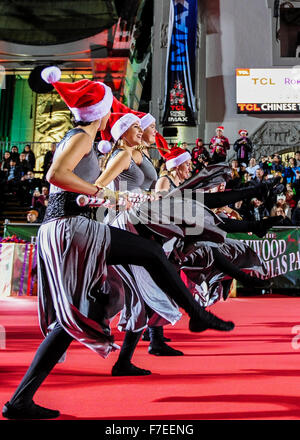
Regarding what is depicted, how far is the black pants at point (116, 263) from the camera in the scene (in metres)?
1.97

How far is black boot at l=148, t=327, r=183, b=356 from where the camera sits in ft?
12.0

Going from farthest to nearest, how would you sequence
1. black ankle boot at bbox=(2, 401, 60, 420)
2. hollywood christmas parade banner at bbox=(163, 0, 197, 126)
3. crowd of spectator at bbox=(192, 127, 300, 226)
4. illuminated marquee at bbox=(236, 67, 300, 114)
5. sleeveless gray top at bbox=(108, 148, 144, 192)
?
1. illuminated marquee at bbox=(236, 67, 300, 114)
2. hollywood christmas parade banner at bbox=(163, 0, 197, 126)
3. crowd of spectator at bbox=(192, 127, 300, 226)
4. sleeveless gray top at bbox=(108, 148, 144, 192)
5. black ankle boot at bbox=(2, 401, 60, 420)

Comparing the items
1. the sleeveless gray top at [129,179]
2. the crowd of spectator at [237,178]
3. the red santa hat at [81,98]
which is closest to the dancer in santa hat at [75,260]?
the red santa hat at [81,98]

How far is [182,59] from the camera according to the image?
→ 15.9m

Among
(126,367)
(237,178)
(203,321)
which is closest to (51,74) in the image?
(203,321)

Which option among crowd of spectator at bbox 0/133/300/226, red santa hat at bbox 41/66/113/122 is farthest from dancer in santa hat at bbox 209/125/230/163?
red santa hat at bbox 41/66/113/122

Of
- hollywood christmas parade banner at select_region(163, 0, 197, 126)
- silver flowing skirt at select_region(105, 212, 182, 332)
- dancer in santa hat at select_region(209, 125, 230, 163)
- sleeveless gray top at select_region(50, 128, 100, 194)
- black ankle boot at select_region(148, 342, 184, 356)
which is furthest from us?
hollywood christmas parade banner at select_region(163, 0, 197, 126)

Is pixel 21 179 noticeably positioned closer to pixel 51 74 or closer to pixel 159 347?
pixel 159 347

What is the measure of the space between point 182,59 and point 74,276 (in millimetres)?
15072

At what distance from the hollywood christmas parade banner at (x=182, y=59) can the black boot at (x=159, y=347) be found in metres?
13.0

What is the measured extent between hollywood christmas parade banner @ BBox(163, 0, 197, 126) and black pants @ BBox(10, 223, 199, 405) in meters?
14.2

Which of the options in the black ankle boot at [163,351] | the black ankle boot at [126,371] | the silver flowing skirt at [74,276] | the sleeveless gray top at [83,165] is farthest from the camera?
the black ankle boot at [163,351]

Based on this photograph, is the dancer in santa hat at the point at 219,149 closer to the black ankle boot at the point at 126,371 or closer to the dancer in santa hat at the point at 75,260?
the black ankle boot at the point at 126,371

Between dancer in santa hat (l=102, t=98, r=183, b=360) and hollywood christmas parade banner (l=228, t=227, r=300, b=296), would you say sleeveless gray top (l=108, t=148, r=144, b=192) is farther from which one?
hollywood christmas parade banner (l=228, t=227, r=300, b=296)
